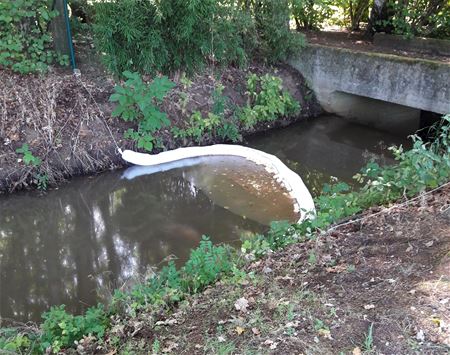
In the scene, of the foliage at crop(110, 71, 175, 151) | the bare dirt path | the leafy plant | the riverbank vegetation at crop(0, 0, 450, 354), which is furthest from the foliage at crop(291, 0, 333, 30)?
the leafy plant

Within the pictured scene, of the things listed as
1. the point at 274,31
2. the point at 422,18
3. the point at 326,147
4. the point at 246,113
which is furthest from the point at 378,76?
the point at 246,113

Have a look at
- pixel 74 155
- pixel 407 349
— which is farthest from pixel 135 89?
pixel 407 349

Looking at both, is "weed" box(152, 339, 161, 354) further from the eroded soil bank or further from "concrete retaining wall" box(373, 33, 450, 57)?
"concrete retaining wall" box(373, 33, 450, 57)

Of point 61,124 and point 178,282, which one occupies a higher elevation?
point 61,124

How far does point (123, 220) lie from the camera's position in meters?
5.71

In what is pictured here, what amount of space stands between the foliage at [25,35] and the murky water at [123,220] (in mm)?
1964

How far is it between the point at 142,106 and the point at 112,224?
197 centimetres

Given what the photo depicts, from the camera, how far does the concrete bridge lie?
7.25 metres

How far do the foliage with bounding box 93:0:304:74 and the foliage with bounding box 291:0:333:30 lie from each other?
1.63m

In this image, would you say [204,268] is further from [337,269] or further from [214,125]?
[214,125]

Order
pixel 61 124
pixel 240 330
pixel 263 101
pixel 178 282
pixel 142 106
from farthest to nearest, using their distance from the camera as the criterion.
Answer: pixel 263 101 → pixel 142 106 → pixel 61 124 → pixel 178 282 → pixel 240 330

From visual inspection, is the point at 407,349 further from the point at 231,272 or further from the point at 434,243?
the point at 231,272

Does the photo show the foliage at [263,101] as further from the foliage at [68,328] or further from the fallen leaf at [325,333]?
the fallen leaf at [325,333]

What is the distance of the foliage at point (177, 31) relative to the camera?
6.46m
